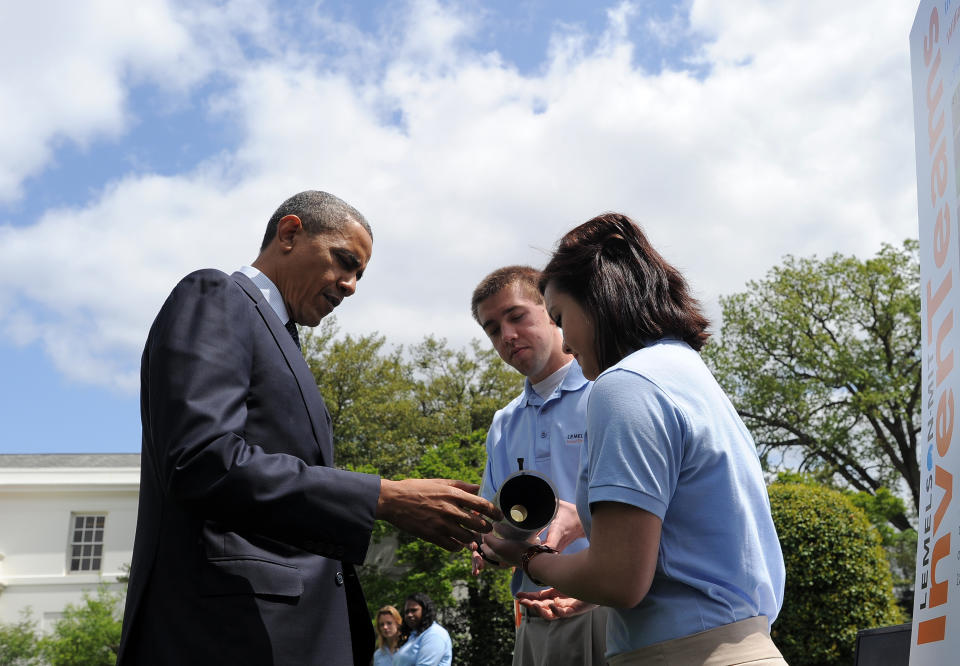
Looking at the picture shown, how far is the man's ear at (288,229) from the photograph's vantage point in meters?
3.14

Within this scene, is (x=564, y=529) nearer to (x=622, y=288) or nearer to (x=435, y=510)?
(x=435, y=510)

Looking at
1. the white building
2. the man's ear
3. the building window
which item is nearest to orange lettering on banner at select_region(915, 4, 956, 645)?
the man's ear

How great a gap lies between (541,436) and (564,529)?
2.51 ft

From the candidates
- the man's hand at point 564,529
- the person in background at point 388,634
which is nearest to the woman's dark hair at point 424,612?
the person in background at point 388,634

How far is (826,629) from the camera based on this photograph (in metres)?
11.9

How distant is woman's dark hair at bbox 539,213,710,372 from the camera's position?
2.31 meters

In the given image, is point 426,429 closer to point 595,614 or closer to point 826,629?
point 826,629

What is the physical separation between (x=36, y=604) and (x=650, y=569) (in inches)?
1476

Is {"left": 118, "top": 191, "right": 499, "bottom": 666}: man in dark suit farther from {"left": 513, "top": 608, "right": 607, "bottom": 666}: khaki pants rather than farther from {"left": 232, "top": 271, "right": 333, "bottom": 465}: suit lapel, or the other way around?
{"left": 513, "top": 608, "right": 607, "bottom": 666}: khaki pants

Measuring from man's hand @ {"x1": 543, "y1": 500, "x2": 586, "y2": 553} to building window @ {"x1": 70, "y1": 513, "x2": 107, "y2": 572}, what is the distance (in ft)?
119

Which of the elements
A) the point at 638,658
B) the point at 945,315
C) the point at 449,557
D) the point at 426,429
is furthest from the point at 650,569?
the point at 426,429

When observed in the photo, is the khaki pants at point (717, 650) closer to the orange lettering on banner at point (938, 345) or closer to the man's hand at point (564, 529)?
the orange lettering on banner at point (938, 345)

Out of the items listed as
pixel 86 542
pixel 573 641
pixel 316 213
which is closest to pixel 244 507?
pixel 316 213

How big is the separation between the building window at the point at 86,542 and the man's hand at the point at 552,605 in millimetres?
36057
